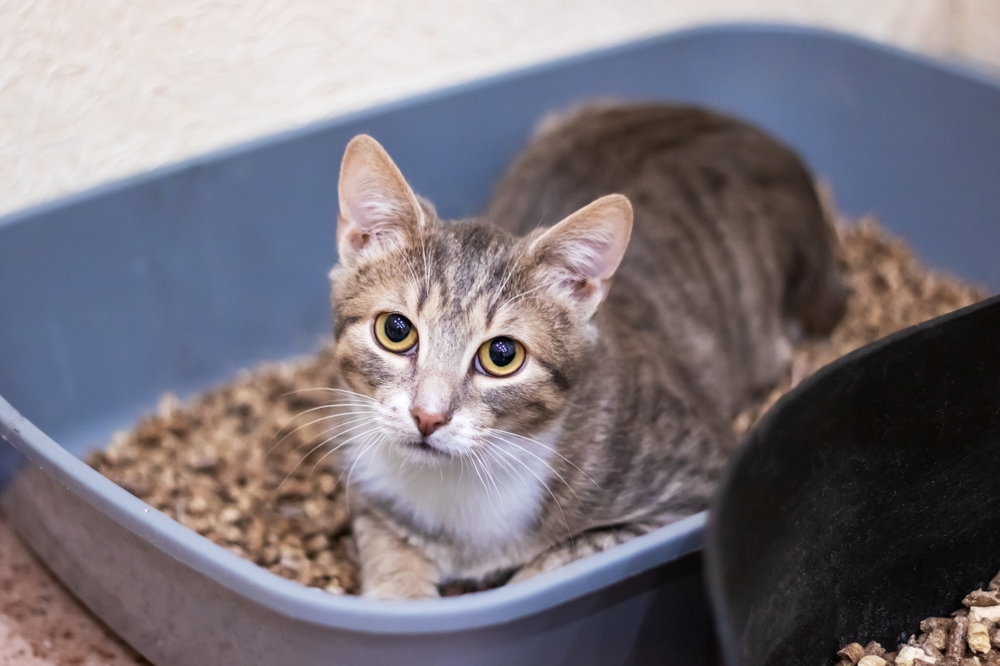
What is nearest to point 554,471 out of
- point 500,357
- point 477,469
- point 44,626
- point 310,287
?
point 477,469

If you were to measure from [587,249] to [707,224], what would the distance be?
876 mm

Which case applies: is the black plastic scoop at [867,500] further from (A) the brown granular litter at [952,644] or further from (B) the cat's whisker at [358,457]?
(B) the cat's whisker at [358,457]

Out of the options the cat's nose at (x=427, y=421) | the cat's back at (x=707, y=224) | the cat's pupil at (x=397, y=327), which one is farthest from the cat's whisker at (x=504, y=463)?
the cat's back at (x=707, y=224)

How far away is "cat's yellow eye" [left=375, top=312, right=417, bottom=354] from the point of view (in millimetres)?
1605

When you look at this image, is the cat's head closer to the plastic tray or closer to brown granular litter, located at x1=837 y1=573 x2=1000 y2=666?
the plastic tray

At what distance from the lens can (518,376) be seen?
1.61m

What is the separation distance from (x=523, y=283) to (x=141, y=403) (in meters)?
1.39

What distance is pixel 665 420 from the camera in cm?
189

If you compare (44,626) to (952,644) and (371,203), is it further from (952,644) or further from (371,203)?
(952,644)

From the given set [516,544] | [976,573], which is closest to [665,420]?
[516,544]

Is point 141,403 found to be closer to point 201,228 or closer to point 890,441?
point 201,228

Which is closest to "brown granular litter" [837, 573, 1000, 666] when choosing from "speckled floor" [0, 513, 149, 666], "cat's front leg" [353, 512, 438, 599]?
"cat's front leg" [353, 512, 438, 599]

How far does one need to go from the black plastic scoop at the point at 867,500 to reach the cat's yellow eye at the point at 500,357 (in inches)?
16.7

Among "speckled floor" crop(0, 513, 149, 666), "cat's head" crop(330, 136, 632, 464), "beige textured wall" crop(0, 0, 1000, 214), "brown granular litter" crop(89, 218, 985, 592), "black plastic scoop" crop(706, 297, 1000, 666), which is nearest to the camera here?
"black plastic scoop" crop(706, 297, 1000, 666)
